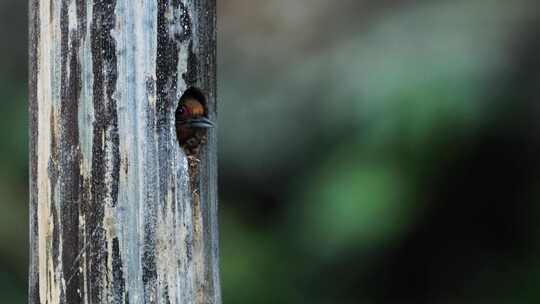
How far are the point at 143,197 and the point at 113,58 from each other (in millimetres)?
195

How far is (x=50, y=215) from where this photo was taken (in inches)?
50.3

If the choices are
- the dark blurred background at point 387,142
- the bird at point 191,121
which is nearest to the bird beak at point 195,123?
the bird at point 191,121

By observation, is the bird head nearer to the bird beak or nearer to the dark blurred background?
the bird beak

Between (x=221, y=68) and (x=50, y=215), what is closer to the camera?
(x=50, y=215)

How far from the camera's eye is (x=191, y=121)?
132 cm

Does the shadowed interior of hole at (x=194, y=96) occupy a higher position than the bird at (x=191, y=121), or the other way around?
the shadowed interior of hole at (x=194, y=96)

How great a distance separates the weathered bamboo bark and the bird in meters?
0.03

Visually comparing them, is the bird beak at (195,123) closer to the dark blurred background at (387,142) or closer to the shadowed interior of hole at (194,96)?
the shadowed interior of hole at (194,96)

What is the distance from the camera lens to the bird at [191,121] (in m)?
1.32

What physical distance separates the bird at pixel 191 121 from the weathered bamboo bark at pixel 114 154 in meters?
0.03

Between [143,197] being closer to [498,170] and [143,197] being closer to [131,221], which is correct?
[131,221]

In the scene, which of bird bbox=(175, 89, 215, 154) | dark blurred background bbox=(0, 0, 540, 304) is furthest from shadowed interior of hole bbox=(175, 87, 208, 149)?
dark blurred background bbox=(0, 0, 540, 304)

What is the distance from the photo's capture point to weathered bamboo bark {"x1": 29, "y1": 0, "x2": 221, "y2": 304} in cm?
124

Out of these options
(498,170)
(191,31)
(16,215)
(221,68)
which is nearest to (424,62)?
(498,170)
